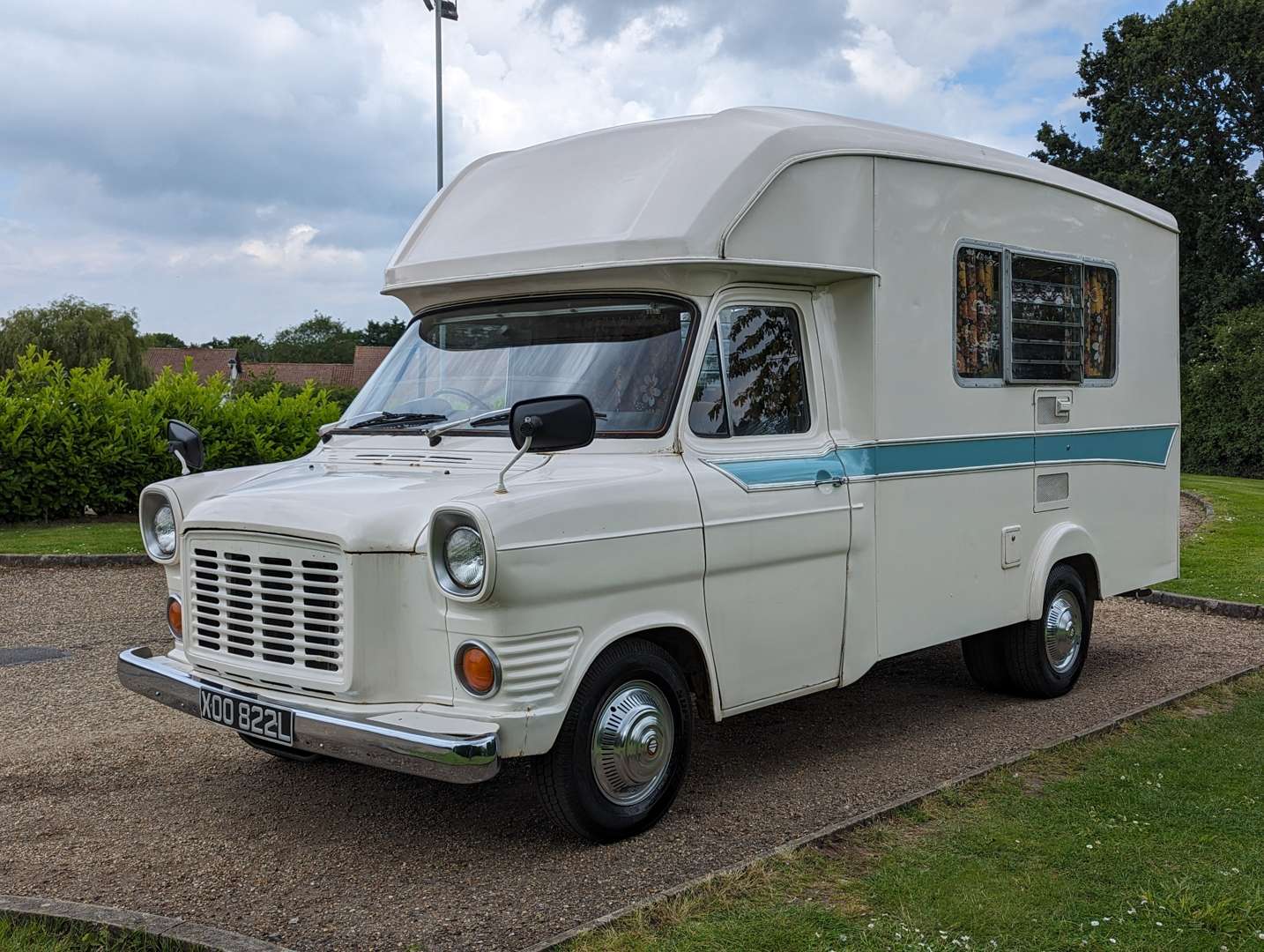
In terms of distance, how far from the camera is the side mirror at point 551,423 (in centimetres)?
449

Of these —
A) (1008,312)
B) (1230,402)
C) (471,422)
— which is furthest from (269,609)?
(1230,402)

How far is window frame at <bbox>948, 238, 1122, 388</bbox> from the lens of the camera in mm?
6457

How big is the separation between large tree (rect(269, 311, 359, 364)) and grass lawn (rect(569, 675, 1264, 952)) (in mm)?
103124

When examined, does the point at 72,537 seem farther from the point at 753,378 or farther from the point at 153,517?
the point at 753,378

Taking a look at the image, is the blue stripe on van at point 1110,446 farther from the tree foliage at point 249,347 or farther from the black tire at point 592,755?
the tree foliage at point 249,347

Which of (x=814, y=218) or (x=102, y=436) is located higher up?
(x=814, y=218)

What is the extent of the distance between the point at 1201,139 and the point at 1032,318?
30.8m

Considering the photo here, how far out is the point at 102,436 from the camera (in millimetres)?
15891

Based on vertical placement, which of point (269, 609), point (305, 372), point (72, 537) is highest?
point (305, 372)

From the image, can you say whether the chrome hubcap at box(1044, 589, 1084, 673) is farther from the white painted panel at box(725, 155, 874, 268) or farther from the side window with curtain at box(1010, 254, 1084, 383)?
the white painted panel at box(725, 155, 874, 268)

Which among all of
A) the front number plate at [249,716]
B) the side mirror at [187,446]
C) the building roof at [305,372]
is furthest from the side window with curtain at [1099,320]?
the building roof at [305,372]

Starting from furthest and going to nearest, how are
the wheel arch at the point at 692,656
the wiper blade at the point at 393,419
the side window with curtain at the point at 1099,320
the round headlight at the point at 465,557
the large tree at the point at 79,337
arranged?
the large tree at the point at 79,337 → the side window with curtain at the point at 1099,320 → the wiper blade at the point at 393,419 → the wheel arch at the point at 692,656 → the round headlight at the point at 465,557

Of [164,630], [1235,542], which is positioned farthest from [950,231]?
[1235,542]

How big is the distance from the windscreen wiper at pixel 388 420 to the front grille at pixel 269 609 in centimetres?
103
